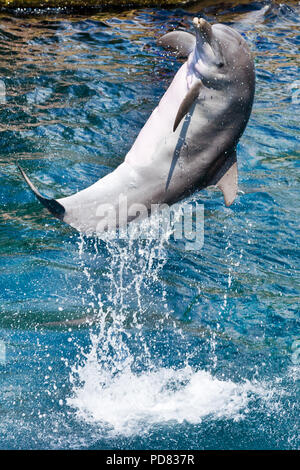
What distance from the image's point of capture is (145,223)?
674 cm

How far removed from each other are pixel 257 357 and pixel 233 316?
56cm

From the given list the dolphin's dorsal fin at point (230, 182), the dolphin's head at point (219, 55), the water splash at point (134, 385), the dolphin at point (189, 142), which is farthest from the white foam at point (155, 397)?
the dolphin's head at point (219, 55)

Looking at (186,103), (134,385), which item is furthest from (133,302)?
(186,103)

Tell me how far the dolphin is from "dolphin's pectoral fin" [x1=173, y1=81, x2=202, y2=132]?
14 millimetres

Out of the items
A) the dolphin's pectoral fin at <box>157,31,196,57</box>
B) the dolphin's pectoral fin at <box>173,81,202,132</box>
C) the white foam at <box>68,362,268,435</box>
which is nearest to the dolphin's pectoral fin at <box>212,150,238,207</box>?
the dolphin's pectoral fin at <box>173,81,202,132</box>

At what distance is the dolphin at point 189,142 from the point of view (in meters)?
4.18

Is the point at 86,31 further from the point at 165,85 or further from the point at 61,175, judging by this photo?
the point at 61,175

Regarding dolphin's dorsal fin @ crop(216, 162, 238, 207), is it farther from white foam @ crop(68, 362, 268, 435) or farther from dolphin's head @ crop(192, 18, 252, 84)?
white foam @ crop(68, 362, 268, 435)

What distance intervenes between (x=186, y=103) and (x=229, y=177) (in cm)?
68

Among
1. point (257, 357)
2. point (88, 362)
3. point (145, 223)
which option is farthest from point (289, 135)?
point (88, 362)

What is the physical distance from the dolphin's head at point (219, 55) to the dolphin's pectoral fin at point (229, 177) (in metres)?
0.53

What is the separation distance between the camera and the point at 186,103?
394cm

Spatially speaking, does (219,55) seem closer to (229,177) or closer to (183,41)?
(183,41)

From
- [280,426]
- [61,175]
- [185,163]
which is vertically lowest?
[280,426]
